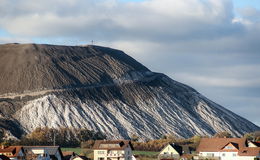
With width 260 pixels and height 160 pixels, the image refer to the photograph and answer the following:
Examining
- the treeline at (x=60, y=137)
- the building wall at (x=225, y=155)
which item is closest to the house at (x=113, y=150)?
the building wall at (x=225, y=155)

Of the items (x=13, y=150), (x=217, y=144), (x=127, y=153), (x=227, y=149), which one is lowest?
(x=13, y=150)

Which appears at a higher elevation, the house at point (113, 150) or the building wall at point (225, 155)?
the house at point (113, 150)

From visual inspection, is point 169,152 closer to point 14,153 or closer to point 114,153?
point 114,153

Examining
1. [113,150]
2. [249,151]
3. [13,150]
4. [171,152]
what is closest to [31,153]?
[13,150]

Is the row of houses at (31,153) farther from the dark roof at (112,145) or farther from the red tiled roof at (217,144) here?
the red tiled roof at (217,144)

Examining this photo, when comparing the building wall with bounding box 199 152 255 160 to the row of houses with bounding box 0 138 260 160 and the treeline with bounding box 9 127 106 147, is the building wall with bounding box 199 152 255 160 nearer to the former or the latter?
the row of houses with bounding box 0 138 260 160

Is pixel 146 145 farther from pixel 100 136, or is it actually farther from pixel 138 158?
pixel 138 158

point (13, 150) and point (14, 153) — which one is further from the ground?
point (13, 150)
